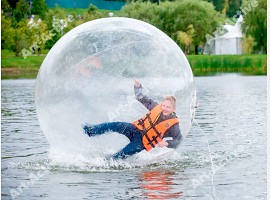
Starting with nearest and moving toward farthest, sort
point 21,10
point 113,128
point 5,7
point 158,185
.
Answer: point 158,185
point 113,128
point 5,7
point 21,10

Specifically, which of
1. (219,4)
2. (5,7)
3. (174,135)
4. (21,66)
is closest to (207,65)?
(21,66)

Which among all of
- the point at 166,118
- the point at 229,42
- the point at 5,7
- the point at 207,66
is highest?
the point at 5,7

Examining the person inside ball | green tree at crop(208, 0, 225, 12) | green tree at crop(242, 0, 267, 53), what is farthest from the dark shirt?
green tree at crop(208, 0, 225, 12)

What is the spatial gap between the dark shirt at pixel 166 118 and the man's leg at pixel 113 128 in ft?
1.09

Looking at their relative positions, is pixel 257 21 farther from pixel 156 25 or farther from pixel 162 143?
pixel 162 143

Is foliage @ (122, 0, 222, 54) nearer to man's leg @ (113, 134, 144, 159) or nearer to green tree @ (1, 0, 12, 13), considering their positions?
green tree @ (1, 0, 12, 13)

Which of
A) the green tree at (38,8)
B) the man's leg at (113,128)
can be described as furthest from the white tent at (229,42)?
the man's leg at (113,128)

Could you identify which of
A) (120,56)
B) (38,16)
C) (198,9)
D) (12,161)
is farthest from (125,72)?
(38,16)

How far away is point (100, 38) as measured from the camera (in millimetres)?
12484

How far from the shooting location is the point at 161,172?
1199 cm

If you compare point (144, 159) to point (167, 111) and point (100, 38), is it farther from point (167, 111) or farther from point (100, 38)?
point (100, 38)

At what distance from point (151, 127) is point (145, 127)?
3.3 inches

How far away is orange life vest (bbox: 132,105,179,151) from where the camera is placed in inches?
480

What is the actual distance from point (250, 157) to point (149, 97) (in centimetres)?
210
